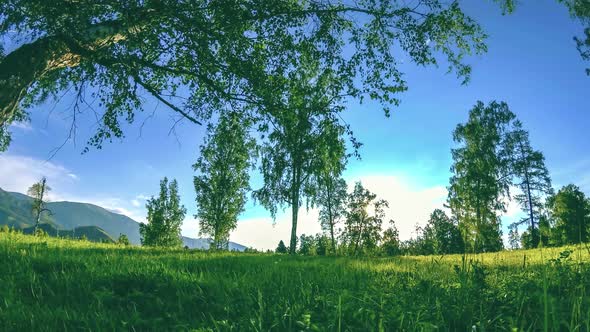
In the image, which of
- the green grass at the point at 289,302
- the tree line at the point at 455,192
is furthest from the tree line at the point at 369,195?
the green grass at the point at 289,302

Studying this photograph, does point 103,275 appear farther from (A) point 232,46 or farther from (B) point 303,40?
(B) point 303,40

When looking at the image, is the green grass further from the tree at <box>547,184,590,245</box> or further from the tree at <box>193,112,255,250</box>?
the tree at <box>547,184,590,245</box>

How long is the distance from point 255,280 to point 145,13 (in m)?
6.55

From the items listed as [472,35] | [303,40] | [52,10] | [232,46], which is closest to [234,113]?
[232,46]

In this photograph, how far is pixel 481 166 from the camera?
121 feet

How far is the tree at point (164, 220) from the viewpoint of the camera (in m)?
62.5

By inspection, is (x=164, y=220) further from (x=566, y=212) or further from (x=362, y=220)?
(x=566, y=212)

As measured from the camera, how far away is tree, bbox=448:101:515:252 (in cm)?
3609

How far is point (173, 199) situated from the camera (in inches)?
2635

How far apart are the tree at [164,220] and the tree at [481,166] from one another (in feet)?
153

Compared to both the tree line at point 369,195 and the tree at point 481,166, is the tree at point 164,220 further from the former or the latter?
the tree at point 481,166

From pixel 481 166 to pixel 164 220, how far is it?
51.8 m

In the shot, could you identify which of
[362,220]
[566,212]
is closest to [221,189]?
[362,220]

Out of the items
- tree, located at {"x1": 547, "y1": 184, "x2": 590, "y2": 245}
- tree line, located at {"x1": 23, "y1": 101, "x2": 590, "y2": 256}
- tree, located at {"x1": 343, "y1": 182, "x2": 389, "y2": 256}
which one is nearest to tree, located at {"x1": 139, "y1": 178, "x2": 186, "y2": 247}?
tree line, located at {"x1": 23, "y1": 101, "x2": 590, "y2": 256}
